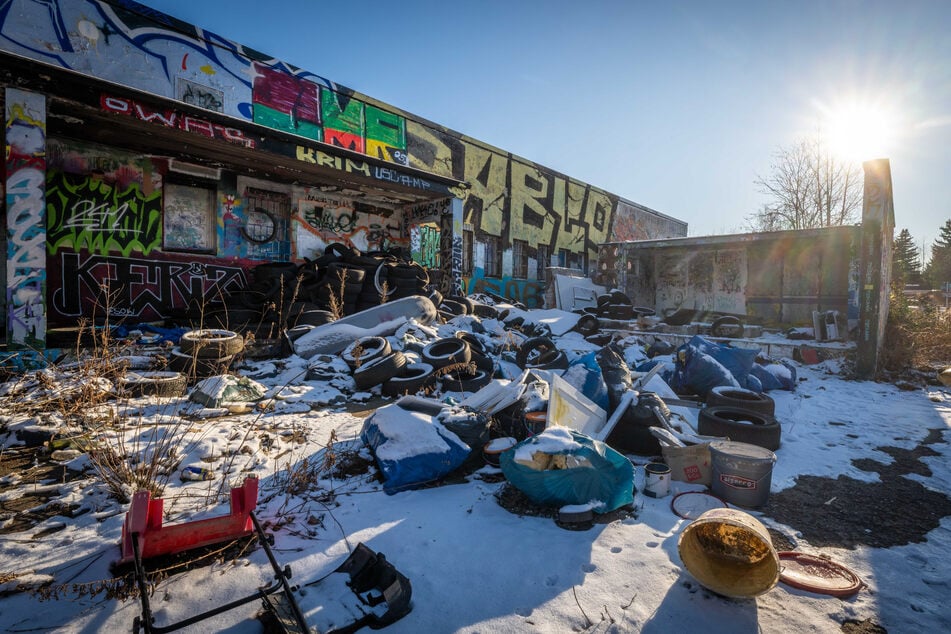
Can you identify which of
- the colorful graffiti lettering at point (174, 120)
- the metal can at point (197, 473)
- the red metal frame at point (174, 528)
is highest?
the colorful graffiti lettering at point (174, 120)

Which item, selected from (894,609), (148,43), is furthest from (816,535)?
(148,43)

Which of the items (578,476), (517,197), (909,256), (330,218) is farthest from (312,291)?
(909,256)

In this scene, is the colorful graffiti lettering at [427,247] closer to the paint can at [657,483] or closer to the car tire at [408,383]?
the car tire at [408,383]

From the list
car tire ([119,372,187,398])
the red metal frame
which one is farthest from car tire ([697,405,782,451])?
car tire ([119,372,187,398])

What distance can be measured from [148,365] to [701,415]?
22.5ft

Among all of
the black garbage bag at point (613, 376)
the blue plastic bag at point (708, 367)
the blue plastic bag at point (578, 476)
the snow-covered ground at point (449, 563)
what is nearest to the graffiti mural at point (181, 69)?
the snow-covered ground at point (449, 563)

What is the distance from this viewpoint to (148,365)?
222 inches

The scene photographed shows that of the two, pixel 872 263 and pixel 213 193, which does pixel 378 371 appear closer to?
pixel 213 193

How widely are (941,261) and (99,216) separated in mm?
57440

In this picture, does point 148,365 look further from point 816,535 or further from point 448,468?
point 816,535

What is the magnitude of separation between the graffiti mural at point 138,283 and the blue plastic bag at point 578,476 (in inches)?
270

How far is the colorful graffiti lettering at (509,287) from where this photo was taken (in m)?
15.5

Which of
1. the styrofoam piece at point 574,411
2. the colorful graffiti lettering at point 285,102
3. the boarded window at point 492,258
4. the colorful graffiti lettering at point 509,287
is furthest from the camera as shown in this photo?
the boarded window at point 492,258

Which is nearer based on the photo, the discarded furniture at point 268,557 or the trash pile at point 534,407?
the discarded furniture at point 268,557
